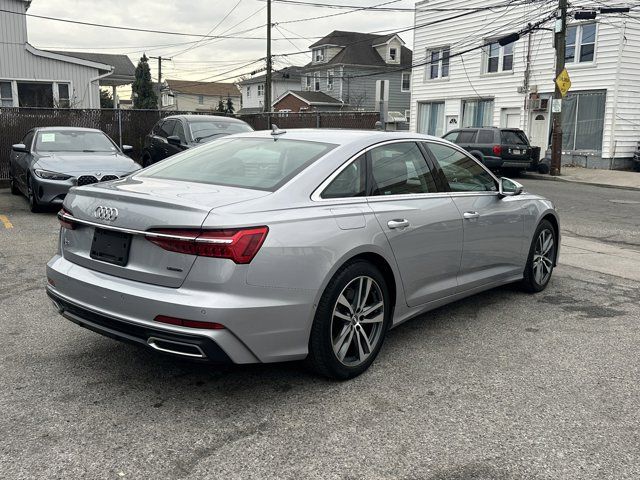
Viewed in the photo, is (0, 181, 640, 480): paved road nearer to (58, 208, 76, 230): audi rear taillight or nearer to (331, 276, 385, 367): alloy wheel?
(331, 276, 385, 367): alloy wheel

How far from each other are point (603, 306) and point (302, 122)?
1689 cm

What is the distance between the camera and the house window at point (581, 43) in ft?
73.2

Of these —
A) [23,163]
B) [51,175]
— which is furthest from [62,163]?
[23,163]

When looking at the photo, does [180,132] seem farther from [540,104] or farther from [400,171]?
[540,104]

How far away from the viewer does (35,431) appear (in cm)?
309

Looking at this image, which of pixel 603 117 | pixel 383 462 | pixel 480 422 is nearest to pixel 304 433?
pixel 383 462

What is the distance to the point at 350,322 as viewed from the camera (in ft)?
12.3

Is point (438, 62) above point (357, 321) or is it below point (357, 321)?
above

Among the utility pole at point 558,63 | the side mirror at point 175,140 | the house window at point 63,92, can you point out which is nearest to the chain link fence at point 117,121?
the side mirror at point 175,140

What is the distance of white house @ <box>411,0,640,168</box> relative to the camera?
21.6 m

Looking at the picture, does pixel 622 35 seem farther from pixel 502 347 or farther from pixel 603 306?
pixel 502 347

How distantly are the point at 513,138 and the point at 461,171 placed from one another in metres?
16.0

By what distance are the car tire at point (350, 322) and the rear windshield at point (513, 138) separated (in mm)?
17008

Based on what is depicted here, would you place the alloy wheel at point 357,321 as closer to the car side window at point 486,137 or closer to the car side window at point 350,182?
the car side window at point 350,182
